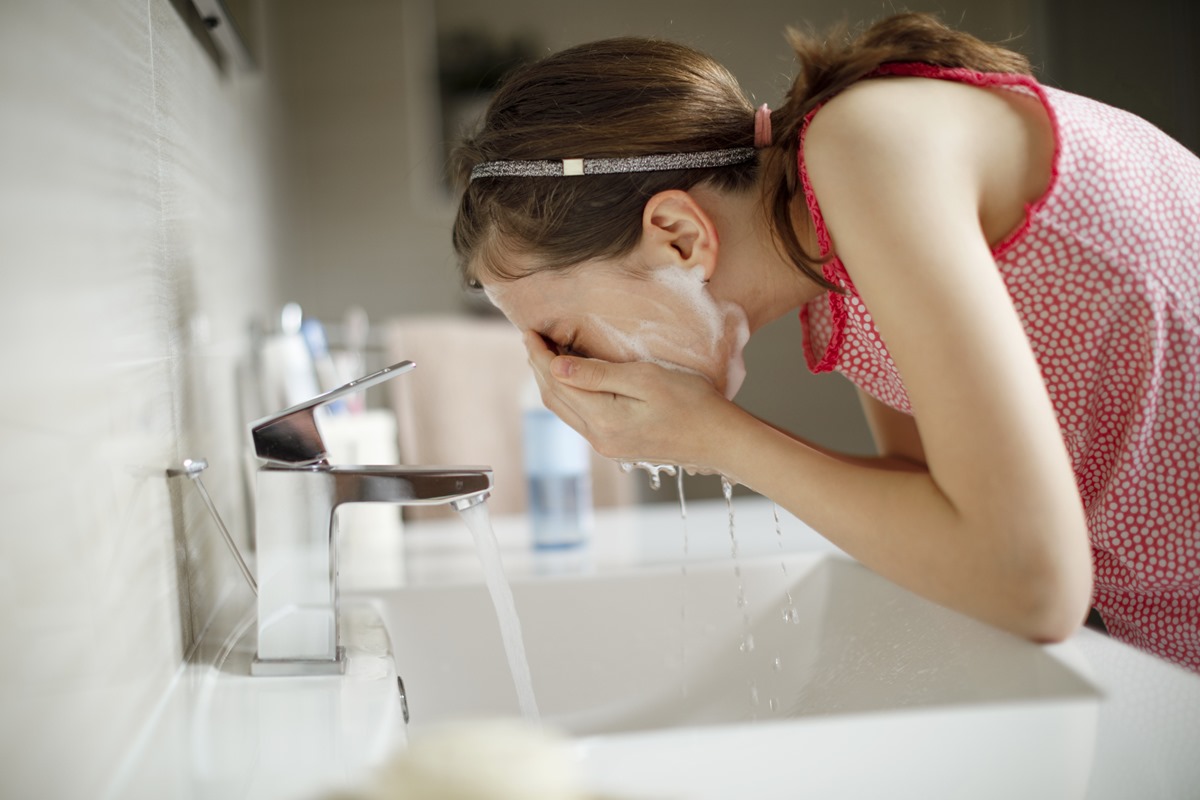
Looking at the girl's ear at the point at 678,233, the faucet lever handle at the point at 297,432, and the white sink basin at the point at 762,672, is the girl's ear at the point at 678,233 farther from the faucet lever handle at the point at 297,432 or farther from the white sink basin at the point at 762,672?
the white sink basin at the point at 762,672

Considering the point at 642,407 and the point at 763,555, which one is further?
the point at 763,555

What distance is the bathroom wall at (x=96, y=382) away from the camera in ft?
1.28

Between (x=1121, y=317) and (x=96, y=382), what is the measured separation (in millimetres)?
551

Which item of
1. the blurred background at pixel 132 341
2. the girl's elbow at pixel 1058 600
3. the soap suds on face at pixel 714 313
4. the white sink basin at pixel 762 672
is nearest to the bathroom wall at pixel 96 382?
the blurred background at pixel 132 341

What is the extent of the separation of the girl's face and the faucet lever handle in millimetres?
125

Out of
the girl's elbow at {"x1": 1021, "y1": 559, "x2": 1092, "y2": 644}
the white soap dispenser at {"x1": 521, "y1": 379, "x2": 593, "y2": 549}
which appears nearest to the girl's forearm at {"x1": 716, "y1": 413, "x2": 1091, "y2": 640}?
the girl's elbow at {"x1": 1021, "y1": 559, "x2": 1092, "y2": 644}

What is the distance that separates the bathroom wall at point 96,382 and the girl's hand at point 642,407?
25cm

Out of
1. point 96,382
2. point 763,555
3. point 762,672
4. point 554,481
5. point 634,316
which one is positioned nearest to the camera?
point 96,382

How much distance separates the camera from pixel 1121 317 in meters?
0.62

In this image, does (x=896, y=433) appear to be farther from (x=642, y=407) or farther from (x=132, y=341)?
(x=132, y=341)

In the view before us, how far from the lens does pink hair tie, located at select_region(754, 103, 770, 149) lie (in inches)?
27.7

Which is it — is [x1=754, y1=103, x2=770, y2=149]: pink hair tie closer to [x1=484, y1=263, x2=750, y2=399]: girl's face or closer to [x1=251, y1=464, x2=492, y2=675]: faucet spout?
[x1=484, y1=263, x2=750, y2=399]: girl's face

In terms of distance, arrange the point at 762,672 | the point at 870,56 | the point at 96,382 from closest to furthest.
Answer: the point at 96,382 → the point at 870,56 → the point at 762,672

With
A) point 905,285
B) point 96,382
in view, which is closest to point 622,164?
point 905,285
